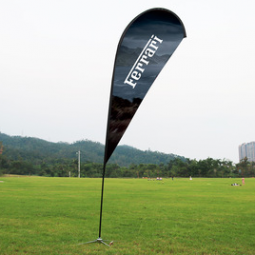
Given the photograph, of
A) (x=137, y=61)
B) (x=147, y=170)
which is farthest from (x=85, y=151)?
(x=137, y=61)

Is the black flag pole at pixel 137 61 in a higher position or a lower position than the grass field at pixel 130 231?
higher

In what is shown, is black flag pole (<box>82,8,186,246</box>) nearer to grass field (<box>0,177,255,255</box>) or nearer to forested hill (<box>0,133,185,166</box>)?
grass field (<box>0,177,255,255</box>)

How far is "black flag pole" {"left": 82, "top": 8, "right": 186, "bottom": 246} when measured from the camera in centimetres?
688

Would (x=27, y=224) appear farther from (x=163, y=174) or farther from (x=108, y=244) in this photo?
(x=163, y=174)

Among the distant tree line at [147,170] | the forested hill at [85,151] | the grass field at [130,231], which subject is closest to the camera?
the grass field at [130,231]

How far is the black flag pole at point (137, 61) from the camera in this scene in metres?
6.88

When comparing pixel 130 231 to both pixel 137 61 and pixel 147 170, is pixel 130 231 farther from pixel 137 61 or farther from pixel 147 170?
pixel 147 170

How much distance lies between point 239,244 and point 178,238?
1.52 m

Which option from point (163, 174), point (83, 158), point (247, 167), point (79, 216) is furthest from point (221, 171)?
point (79, 216)

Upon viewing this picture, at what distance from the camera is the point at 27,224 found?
9.74 meters

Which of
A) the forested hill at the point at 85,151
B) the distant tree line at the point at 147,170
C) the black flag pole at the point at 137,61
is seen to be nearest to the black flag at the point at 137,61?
the black flag pole at the point at 137,61

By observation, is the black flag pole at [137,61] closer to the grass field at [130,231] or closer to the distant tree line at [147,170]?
the grass field at [130,231]

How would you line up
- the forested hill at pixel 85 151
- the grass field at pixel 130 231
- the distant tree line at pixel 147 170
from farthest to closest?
1. the forested hill at pixel 85 151
2. the distant tree line at pixel 147 170
3. the grass field at pixel 130 231

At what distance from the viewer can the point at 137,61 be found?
6.89m
